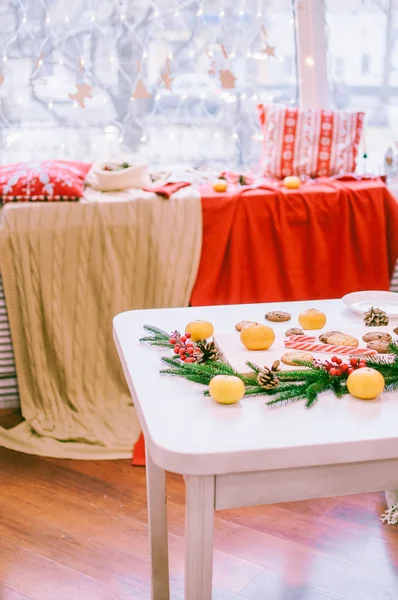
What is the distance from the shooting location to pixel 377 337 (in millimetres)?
1501

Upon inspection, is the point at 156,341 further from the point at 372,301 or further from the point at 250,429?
the point at 372,301

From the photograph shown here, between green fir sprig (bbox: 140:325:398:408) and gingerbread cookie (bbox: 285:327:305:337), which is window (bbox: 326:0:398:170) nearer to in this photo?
gingerbread cookie (bbox: 285:327:305:337)

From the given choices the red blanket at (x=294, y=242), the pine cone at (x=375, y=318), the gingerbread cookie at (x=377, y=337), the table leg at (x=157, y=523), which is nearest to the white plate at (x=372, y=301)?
the pine cone at (x=375, y=318)

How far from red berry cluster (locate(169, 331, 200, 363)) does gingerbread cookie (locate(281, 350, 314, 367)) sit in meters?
0.16

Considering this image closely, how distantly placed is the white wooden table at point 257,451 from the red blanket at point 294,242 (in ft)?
5.07

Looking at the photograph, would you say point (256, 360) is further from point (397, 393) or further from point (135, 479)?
point (135, 479)

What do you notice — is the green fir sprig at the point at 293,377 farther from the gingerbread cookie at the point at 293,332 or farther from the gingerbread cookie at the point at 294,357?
the gingerbread cookie at the point at 293,332

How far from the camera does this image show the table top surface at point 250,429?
1091mm

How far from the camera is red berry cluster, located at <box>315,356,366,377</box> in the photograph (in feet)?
4.33

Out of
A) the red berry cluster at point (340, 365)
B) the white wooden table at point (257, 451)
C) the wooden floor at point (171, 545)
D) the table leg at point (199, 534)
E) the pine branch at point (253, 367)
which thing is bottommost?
the wooden floor at point (171, 545)

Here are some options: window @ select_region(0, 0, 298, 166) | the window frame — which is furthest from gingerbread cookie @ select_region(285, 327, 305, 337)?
the window frame

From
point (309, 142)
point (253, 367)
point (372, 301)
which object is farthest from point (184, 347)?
point (309, 142)

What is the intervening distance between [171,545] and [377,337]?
0.82m

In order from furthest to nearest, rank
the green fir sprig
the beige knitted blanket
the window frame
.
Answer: the window frame
the beige knitted blanket
the green fir sprig
